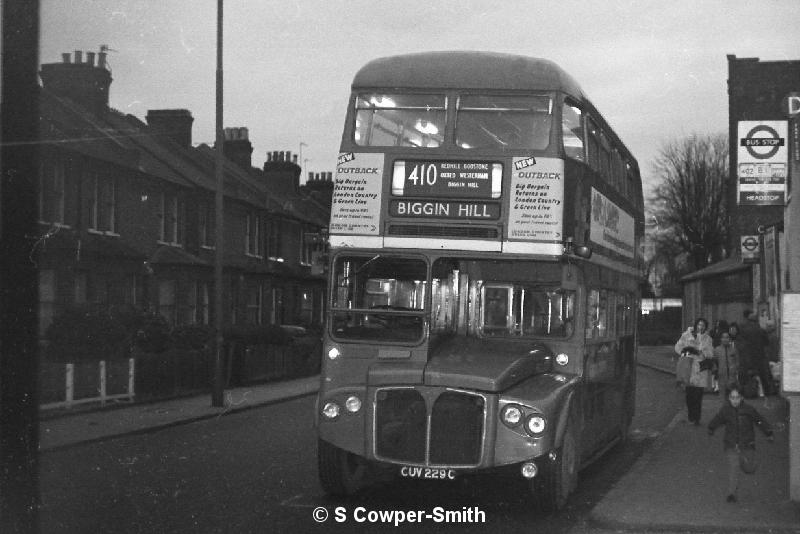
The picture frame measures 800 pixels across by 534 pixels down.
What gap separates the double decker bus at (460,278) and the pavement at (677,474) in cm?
75

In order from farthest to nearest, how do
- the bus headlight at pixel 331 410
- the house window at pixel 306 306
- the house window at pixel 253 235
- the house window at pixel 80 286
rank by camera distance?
the house window at pixel 306 306, the house window at pixel 253 235, the house window at pixel 80 286, the bus headlight at pixel 331 410

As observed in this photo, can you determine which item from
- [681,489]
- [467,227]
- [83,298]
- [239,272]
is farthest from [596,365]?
[239,272]

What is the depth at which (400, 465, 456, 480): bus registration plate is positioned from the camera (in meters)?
9.18

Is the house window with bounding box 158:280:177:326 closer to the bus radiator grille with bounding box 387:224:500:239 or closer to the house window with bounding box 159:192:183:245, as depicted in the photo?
the house window with bounding box 159:192:183:245

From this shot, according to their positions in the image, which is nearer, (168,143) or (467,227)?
(467,227)

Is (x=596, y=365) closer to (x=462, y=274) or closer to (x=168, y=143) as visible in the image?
(x=462, y=274)

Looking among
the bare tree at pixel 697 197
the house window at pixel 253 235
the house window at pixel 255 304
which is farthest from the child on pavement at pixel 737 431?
the bare tree at pixel 697 197

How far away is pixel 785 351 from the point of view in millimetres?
8938

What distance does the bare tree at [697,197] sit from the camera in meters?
75.4

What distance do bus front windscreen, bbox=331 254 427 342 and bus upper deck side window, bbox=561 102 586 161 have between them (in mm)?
1877

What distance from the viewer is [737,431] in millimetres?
10047

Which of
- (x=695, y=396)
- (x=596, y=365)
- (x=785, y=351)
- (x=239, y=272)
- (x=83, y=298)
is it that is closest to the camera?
(x=785, y=351)

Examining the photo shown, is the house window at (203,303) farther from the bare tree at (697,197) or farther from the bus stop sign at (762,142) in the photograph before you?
the bare tree at (697,197)

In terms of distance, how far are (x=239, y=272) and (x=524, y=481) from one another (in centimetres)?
2984
